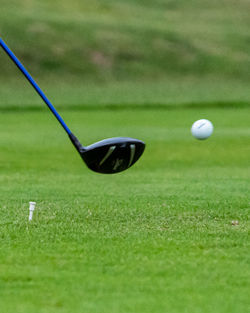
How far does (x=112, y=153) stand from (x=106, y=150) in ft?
0.24

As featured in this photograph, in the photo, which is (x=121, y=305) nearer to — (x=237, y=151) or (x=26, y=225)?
(x=26, y=225)

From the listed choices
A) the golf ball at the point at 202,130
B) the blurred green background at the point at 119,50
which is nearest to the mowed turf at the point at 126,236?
the golf ball at the point at 202,130

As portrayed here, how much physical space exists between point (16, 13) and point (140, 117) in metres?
45.2

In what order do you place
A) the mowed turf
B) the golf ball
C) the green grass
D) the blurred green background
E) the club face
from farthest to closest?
1. the green grass
2. the blurred green background
3. the golf ball
4. the club face
5. the mowed turf

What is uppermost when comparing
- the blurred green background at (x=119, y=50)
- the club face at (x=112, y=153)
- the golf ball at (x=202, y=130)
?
the club face at (x=112, y=153)

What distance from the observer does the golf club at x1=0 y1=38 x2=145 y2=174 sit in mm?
7520

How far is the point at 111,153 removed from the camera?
7.56m

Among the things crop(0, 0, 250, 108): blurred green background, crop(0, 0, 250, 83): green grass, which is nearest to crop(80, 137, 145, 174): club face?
crop(0, 0, 250, 108): blurred green background

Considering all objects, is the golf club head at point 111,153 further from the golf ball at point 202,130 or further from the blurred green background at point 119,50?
the blurred green background at point 119,50

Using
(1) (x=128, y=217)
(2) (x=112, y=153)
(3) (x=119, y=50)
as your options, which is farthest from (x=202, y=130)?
(3) (x=119, y=50)

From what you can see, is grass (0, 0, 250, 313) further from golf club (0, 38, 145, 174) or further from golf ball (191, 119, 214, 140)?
golf ball (191, 119, 214, 140)

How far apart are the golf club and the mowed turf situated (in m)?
0.65

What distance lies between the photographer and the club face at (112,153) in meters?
7.52

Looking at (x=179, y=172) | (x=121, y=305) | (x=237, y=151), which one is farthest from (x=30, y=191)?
(x=237, y=151)
